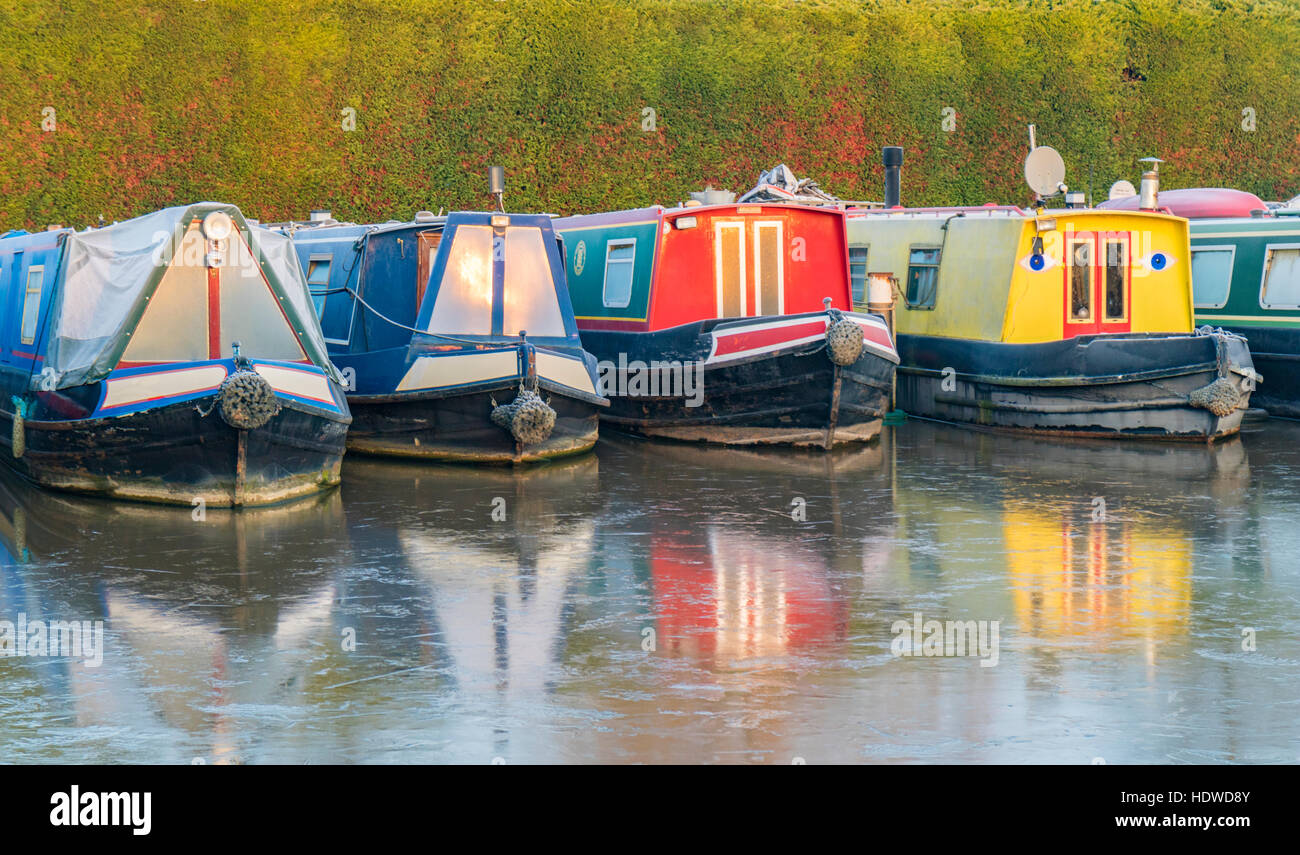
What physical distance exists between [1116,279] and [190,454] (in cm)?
936

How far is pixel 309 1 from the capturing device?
2219 cm

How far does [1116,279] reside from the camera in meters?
15.3

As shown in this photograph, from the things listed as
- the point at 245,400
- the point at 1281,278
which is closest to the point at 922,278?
the point at 1281,278

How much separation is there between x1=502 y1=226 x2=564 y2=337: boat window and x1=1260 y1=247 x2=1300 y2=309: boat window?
7781 millimetres

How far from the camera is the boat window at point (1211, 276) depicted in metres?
16.6

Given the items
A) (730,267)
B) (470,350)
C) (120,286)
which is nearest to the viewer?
(120,286)

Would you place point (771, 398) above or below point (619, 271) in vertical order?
below

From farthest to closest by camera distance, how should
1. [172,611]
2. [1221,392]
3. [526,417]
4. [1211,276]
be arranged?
[1211,276], [1221,392], [526,417], [172,611]

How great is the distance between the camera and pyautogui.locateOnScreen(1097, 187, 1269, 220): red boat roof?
1759cm

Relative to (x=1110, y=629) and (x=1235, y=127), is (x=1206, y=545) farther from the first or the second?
(x=1235, y=127)

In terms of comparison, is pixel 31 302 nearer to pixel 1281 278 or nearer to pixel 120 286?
pixel 120 286

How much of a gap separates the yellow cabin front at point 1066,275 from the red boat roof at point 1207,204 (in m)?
2.22

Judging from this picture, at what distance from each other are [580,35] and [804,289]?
10.1 m

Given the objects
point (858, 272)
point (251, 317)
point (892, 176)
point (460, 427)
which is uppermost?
point (892, 176)
